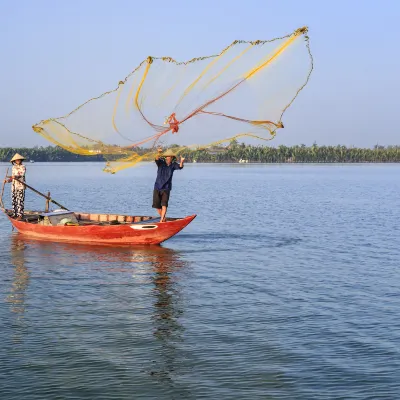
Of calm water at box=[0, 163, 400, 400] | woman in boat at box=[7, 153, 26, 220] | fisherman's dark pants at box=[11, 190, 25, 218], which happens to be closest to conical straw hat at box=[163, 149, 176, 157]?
calm water at box=[0, 163, 400, 400]

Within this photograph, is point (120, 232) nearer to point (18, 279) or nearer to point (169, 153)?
point (169, 153)

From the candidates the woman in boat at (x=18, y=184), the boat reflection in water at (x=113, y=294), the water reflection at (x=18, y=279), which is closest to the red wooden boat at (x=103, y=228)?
the boat reflection in water at (x=113, y=294)

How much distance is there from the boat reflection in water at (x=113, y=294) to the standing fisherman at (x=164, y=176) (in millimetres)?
1409

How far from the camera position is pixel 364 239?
24.8 meters

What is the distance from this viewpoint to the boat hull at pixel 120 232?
19947 mm

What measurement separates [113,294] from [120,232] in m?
6.12

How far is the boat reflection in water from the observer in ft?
35.2

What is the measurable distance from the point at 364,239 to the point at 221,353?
15.4m

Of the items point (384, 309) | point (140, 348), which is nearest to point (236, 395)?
point (140, 348)

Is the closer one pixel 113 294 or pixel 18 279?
pixel 113 294

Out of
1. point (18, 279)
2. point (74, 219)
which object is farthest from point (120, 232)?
→ point (18, 279)

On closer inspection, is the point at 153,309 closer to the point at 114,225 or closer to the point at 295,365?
the point at 295,365

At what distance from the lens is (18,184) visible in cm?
2197

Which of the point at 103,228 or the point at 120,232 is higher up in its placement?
the point at 103,228
